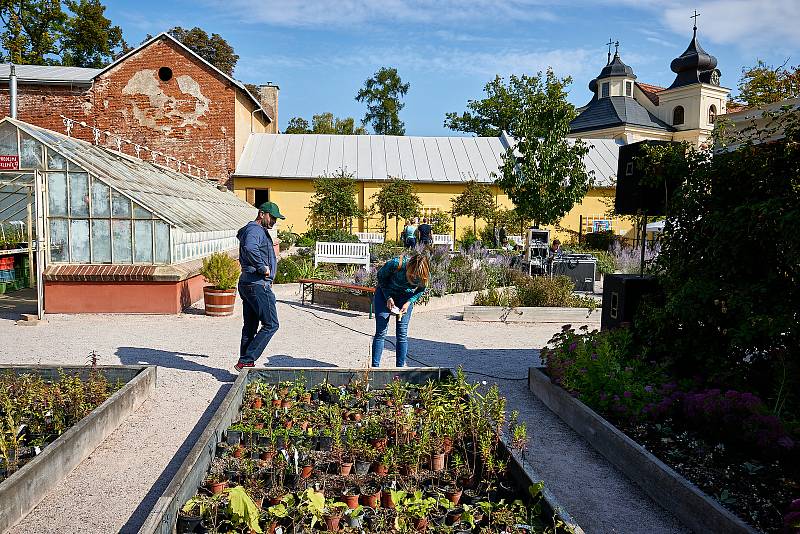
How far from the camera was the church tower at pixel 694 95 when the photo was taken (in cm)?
4634

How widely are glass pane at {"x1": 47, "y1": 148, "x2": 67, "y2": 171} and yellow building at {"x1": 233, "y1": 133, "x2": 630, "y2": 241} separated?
19.3m

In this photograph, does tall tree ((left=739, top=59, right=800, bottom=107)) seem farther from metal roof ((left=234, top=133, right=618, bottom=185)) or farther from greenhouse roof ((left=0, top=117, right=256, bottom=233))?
greenhouse roof ((left=0, top=117, right=256, bottom=233))

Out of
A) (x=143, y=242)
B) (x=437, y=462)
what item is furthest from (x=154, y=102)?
(x=437, y=462)

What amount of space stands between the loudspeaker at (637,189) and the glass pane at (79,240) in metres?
9.01

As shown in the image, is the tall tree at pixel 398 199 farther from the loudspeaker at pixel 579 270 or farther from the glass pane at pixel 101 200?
the glass pane at pixel 101 200

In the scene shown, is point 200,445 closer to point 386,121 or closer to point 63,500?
point 63,500

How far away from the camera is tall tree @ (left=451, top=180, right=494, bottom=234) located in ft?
90.3

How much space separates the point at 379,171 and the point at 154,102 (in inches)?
437

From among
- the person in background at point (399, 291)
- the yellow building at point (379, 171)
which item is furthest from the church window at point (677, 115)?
the person in background at point (399, 291)

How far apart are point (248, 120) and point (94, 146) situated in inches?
821

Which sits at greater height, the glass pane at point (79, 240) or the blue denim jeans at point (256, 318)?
the glass pane at point (79, 240)

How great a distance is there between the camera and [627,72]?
53.8 metres

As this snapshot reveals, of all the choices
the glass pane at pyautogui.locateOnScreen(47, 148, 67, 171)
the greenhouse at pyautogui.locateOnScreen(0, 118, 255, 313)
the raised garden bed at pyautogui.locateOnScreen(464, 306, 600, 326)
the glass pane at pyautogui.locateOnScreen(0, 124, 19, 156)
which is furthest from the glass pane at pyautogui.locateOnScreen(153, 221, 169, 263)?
the raised garden bed at pyautogui.locateOnScreen(464, 306, 600, 326)

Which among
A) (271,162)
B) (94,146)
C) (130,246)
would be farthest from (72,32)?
(130,246)
